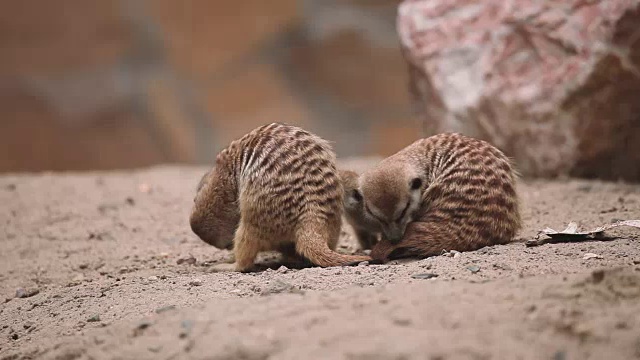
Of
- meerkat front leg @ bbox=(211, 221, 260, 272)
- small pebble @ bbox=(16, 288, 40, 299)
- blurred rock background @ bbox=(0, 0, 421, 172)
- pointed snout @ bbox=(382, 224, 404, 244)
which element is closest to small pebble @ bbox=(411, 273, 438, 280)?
pointed snout @ bbox=(382, 224, 404, 244)

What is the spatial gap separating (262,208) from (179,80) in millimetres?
4108

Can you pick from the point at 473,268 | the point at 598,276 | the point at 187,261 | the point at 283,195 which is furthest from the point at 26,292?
the point at 598,276

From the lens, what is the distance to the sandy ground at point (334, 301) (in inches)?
83.7

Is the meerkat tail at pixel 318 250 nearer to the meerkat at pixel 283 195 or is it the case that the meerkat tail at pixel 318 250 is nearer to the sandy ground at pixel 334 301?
the meerkat at pixel 283 195

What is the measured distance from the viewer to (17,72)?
7.16 m

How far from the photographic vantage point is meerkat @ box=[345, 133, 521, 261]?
333 cm

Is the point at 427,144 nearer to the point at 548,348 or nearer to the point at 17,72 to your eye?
the point at 548,348

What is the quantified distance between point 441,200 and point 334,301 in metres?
1.18

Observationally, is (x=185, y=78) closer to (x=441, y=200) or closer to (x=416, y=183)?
(x=416, y=183)

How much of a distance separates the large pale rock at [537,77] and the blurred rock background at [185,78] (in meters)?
1.93

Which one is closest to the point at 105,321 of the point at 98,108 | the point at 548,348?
the point at 548,348

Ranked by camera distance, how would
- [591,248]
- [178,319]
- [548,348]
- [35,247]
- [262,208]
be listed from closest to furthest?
[548,348] → [178,319] → [591,248] → [262,208] → [35,247]

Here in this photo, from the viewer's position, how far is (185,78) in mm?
7348

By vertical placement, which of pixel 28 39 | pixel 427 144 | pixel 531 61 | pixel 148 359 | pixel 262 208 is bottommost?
pixel 148 359
